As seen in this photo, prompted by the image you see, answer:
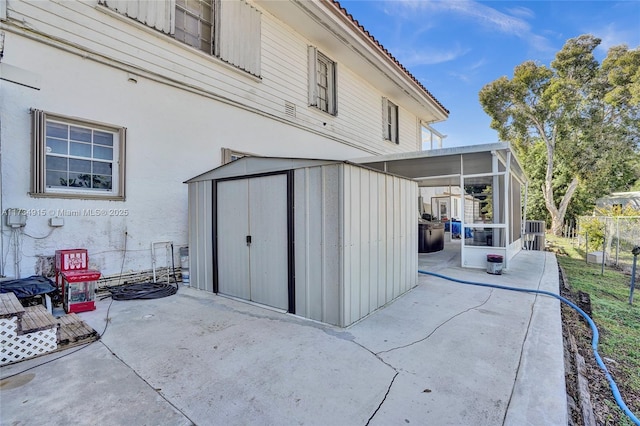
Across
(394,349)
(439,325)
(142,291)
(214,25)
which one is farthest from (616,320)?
(214,25)

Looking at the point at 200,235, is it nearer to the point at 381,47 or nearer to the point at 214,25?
the point at 214,25

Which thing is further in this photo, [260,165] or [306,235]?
[260,165]

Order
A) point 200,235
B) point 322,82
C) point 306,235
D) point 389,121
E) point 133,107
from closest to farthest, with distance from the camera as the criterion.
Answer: point 306,235
point 133,107
point 200,235
point 322,82
point 389,121

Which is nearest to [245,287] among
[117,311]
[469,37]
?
[117,311]

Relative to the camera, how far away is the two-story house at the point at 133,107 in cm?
418

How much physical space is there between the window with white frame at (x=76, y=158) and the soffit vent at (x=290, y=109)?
4045 mm

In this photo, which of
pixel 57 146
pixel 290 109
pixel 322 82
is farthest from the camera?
pixel 322 82

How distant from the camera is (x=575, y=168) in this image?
15148 mm

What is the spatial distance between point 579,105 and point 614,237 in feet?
28.1

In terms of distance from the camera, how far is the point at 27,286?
3719mm

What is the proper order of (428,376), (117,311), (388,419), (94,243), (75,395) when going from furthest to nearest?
(94,243) → (117,311) → (428,376) → (75,395) → (388,419)

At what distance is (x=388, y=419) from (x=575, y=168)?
18659 millimetres

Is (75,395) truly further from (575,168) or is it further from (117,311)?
(575,168)

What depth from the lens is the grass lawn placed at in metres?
2.96
